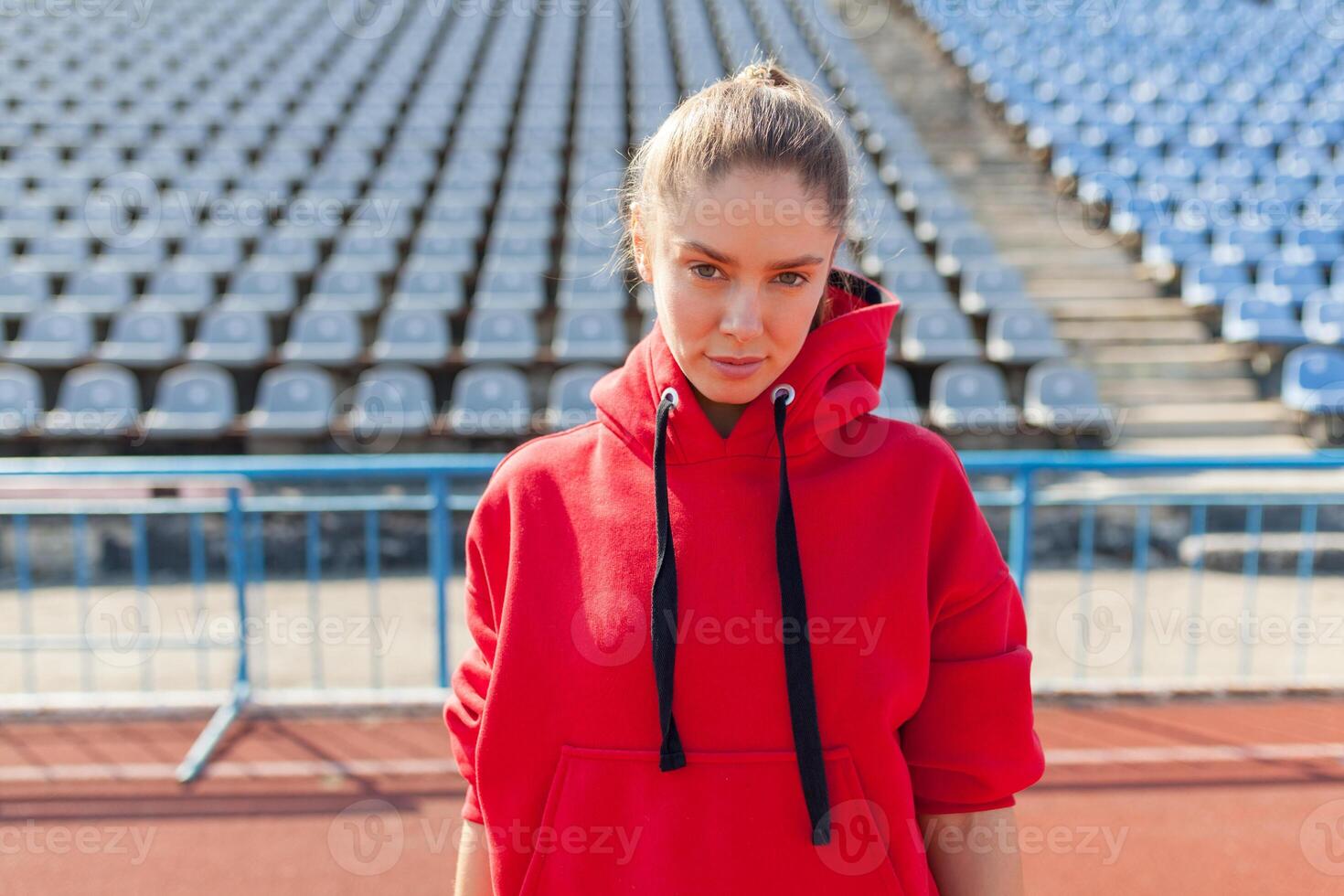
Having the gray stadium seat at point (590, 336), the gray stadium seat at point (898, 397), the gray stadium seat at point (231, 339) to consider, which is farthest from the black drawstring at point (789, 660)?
the gray stadium seat at point (231, 339)

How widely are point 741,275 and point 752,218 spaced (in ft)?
0.21

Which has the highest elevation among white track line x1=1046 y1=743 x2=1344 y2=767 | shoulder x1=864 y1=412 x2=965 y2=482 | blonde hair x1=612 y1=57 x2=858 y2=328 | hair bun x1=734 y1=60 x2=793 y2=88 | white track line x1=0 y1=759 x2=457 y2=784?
hair bun x1=734 y1=60 x2=793 y2=88

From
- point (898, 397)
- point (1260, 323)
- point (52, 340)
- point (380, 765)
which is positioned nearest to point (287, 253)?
point (52, 340)

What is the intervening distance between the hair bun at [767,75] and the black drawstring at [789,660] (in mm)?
494

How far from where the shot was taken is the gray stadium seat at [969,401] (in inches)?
254

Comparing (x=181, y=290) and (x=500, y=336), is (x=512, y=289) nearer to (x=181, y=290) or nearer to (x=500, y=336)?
(x=500, y=336)

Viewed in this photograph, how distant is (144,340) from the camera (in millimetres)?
7094

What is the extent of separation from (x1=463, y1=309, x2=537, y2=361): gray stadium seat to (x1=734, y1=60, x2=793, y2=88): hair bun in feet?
19.6

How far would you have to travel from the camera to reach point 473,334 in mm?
7379

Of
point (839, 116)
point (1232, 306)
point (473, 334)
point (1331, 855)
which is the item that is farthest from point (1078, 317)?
point (839, 116)

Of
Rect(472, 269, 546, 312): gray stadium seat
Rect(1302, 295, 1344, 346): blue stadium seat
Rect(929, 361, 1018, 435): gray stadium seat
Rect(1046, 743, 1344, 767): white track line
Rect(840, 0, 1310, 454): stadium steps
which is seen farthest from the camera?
Rect(472, 269, 546, 312): gray stadium seat

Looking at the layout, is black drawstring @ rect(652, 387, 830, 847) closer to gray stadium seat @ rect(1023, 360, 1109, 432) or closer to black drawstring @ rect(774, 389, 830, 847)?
black drawstring @ rect(774, 389, 830, 847)

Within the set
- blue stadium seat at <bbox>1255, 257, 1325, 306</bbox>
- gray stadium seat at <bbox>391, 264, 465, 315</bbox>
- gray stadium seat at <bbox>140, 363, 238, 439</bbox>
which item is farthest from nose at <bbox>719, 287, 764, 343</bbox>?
blue stadium seat at <bbox>1255, 257, 1325, 306</bbox>

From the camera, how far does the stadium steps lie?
7.21 metres
